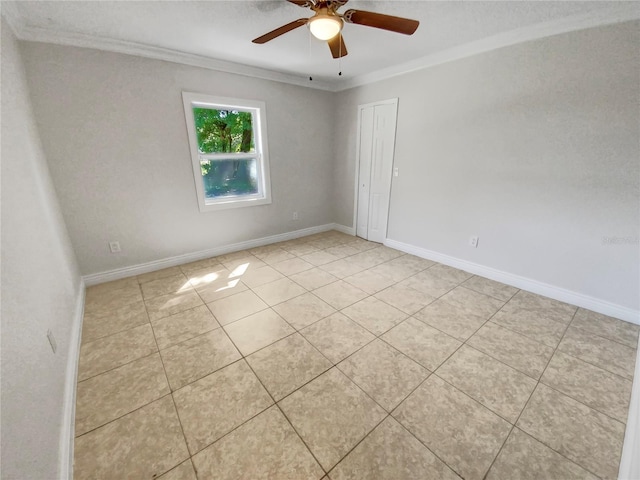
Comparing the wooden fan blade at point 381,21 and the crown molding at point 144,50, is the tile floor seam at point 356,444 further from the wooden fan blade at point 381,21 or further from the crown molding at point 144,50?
the crown molding at point 144,50

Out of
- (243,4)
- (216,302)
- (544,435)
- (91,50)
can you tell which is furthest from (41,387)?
(91,50)

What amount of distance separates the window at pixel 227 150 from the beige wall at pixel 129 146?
103 millimetres

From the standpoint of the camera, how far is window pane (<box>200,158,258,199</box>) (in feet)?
11.1

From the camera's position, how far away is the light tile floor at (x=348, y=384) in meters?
1.21

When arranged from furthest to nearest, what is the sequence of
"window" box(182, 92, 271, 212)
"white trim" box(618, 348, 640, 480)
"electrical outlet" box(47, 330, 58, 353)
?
1. "window" box(182, 92, 271, 212)
2. "electrical outlet" box(47, 330, 58, 353)
3. "white trim" box(618, 348, 640, 480)

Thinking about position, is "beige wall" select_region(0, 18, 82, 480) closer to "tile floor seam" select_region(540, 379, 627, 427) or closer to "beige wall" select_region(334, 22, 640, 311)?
"tile floor seam" select_region(540, 379, 627, 427)

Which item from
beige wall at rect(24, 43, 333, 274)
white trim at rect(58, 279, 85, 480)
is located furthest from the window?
white trim at rect(58, 279, 85, 480)

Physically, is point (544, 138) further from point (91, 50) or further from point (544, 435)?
point (91, 50)

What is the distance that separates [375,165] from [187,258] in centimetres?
292

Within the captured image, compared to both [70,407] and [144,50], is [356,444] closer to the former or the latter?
[70,407]

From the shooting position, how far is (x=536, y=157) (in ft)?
7.92

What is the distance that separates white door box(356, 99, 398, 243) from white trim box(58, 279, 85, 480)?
11.7 feet

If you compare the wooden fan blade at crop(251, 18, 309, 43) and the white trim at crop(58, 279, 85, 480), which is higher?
the wooden fan blade at crop(251, 18, 309, 43)

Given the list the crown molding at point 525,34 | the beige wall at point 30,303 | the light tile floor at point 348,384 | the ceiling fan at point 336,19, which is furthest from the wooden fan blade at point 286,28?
the light tile floor at point 348,384
